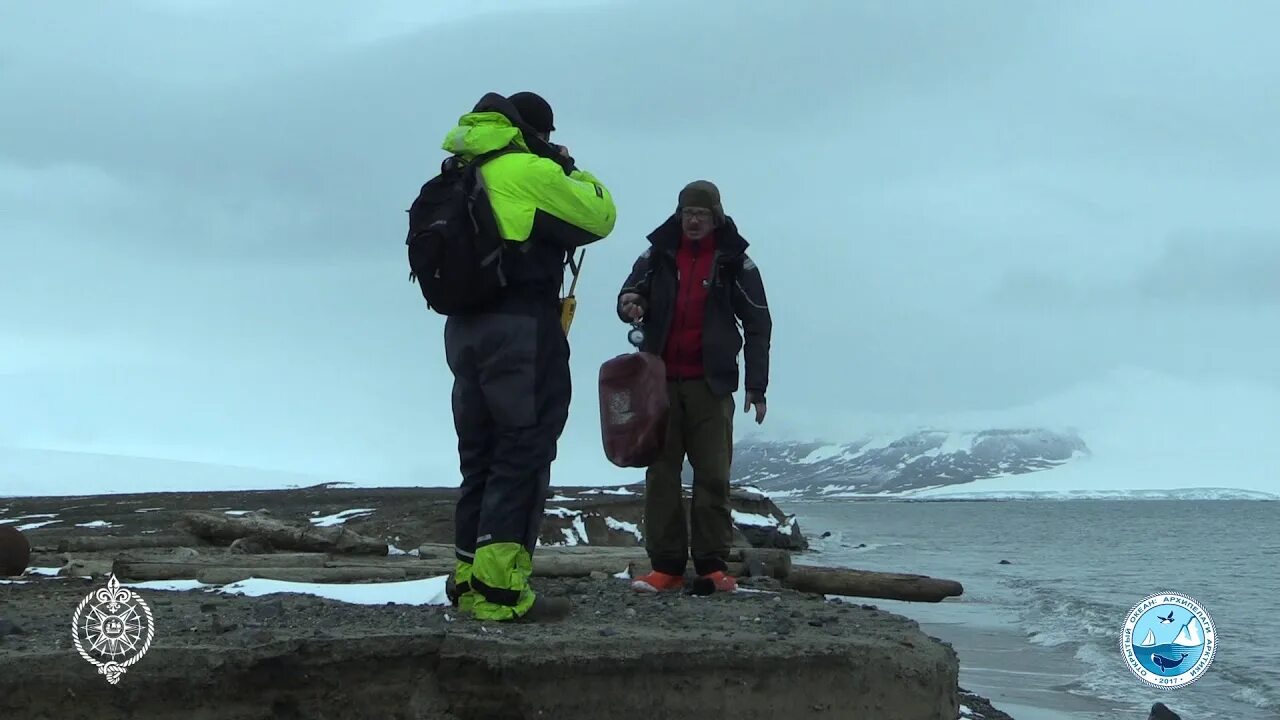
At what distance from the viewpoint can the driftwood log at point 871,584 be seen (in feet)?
25.0

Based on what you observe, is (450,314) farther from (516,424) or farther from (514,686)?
(514,686)

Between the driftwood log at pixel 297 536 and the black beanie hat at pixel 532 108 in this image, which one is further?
the driftwood log at pixel 297 536

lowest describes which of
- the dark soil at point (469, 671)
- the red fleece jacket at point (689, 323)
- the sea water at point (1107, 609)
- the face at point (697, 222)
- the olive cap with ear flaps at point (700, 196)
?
the sea water at point (1107, 609)

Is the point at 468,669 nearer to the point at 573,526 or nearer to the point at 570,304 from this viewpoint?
the point at 570,304

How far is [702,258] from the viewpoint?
6.41 metres

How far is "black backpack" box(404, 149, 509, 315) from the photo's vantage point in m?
4.69

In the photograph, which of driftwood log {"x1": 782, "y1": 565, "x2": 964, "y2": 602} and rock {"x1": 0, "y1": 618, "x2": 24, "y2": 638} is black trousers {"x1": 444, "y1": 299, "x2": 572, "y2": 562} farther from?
driftwood log {"x1": 782, "y1": 565, "x2": 964, "y2": 602}

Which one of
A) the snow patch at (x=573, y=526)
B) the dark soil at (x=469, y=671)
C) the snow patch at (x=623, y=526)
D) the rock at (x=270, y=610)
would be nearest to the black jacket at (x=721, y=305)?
the dark soil at (x=469, y=671)

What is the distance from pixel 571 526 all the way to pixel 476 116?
569 inches

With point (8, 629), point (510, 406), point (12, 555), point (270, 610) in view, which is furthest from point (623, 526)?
point (8, 629)

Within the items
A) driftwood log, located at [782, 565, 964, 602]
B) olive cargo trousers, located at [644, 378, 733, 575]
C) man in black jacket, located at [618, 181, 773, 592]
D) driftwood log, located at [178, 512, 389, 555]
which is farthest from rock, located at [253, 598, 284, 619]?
driftwood log, located at [782, 565, 964, 602]

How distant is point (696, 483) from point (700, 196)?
5.09 feet

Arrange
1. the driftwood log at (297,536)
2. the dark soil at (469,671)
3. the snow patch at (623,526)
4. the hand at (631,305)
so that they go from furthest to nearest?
the snow patch at (623,526), the driftwood log at (297,536), the hand at (631,305), the dark soil at (469,671)

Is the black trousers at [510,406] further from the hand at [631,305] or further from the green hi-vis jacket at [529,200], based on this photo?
the hand at [631,305]
